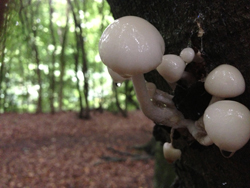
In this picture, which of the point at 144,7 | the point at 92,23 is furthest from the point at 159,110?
the point at 92,23

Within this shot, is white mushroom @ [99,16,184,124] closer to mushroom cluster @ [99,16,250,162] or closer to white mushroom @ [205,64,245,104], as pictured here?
mushroom cluster @ [99,16,250,162]

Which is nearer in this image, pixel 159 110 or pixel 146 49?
pixel 146 49

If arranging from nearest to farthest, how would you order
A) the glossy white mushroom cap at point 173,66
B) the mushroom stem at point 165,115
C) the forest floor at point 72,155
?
the glossy white mushroom cap at point 173,66, the mushroom stem at point 165,115, the forest floor at point 72,155

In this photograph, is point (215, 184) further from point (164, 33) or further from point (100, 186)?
point (100, 186)

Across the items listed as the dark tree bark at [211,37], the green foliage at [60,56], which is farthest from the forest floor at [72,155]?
the dark tree bark at [211,37]

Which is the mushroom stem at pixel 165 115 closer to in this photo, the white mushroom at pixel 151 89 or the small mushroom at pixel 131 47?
the white mushroom at pixel 151 89

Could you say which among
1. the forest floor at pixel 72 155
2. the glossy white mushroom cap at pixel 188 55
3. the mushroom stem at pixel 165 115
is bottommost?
→ the forest floor at pixel 72 155

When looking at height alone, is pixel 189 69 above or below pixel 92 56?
below

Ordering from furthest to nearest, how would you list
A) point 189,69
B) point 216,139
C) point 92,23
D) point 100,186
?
1. point 92,23
2. point 100,186
3. point 189,69
4. point 216,139
